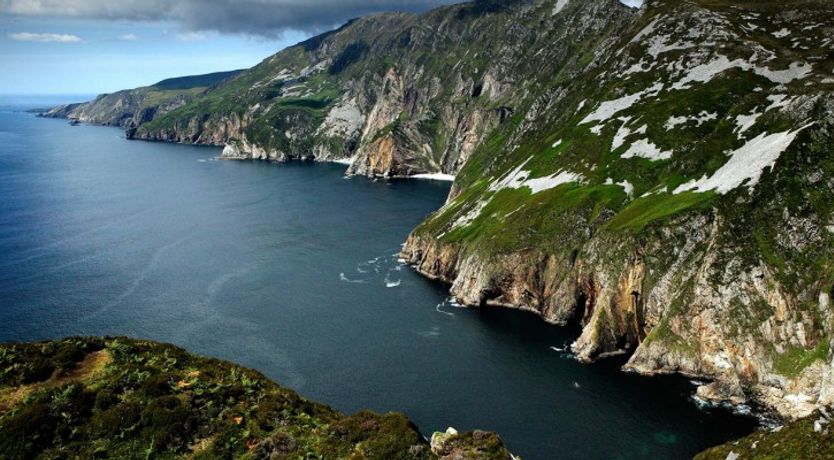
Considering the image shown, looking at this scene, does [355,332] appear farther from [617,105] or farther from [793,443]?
[617,105]

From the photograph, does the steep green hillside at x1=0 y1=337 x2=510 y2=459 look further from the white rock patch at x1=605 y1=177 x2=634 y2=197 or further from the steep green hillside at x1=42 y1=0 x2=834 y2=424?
the white rock patch at x1=605 y1=177 x2=634 y2=197

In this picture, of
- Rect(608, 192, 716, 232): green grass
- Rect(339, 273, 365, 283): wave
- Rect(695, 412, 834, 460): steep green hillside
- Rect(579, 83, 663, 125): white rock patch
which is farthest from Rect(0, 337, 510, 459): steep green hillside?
Rect(579, 83, 663, 125): white rock patch

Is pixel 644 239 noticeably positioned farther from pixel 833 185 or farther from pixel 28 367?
pixel 28 367

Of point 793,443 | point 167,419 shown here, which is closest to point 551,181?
point 793,443

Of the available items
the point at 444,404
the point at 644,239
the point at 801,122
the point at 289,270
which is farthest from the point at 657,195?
the point at 289,270

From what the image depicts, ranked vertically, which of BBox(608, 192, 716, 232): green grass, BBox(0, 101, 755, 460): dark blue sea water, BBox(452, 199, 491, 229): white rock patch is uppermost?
BBox(608, 192, 716, 232): green grass

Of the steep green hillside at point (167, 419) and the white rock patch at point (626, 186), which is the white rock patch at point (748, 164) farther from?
the steep green hillside at point (167, 419)

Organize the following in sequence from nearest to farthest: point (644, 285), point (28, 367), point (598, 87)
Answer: point (28, 367) → point (644, 285) → point (598, 87)

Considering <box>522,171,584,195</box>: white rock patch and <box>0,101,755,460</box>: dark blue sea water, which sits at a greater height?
<box>522,171,584,195</box>: white rock patch
